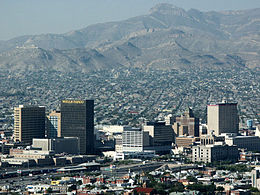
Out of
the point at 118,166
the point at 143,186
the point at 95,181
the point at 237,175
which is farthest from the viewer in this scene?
the point at 118,166

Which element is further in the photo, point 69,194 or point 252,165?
point 252,165

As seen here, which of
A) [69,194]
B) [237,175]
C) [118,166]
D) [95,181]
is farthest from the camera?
[118,166]

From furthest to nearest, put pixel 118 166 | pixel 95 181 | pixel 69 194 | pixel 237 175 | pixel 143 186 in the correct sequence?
1. pixel 118 166
2. pixel 237 175
3. pixel 95 181
4. pixel 143 186
5. pixel 69 194

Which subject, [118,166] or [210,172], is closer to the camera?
[210,172]

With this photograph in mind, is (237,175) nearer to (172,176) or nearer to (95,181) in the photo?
(172,176)

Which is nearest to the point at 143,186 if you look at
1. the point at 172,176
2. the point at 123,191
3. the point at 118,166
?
the point at 123,191

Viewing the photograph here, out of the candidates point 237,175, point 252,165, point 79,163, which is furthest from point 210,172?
point 79,163

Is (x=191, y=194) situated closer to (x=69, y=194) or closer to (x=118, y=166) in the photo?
(x=69, y=194)
